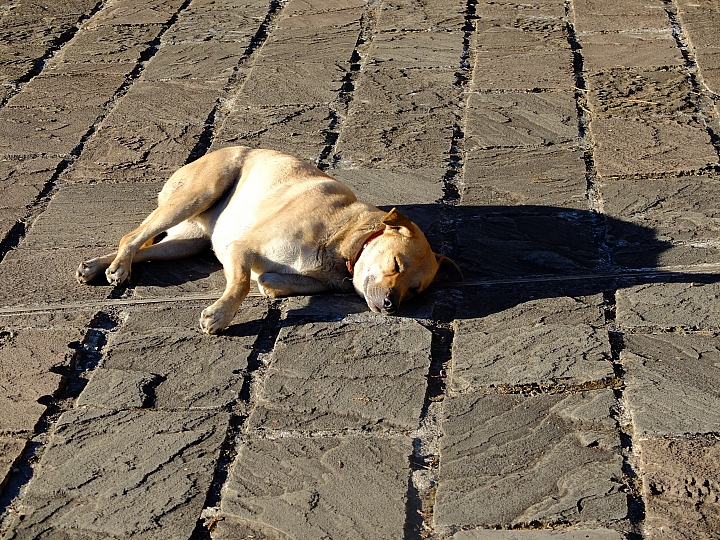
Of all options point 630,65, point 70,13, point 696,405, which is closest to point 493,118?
point 630,65

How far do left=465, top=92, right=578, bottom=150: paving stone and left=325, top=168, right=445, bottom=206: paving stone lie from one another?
56 centimetres

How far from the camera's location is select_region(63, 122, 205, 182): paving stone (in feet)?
22.2

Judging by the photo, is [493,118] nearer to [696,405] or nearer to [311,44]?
[311,44]

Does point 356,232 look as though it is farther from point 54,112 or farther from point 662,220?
point 54,112

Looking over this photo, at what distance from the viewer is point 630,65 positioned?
26.2 ft

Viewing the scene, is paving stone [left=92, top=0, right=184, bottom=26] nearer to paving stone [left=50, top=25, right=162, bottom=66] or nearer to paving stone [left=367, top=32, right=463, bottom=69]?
paving stone [left=50, top=25, right=162, bottom=66]

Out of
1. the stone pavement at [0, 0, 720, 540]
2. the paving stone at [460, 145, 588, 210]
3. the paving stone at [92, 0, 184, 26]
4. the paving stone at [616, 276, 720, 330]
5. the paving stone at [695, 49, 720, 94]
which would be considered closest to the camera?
the stone pavement at [0, 0, 720, 540]

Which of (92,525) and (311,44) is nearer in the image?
(92,525)

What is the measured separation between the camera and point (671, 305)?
492cm

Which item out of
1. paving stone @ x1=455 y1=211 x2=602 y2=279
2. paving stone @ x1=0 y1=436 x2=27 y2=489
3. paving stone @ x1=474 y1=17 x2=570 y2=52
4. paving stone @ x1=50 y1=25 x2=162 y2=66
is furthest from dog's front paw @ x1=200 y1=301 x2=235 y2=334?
paving stone @ x1=474 y1=17 x2=570 y2=52

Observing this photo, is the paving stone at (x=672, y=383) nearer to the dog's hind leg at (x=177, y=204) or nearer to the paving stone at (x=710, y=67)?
the dog's hind leg at (x=177, y=204)

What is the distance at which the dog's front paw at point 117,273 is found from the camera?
5.38 meters

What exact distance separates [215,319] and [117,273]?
0.86 meters

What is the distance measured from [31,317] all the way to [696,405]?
3.27 meters
